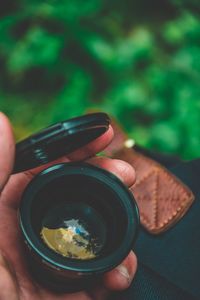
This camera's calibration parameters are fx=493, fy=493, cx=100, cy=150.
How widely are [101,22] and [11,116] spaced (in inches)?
16.9

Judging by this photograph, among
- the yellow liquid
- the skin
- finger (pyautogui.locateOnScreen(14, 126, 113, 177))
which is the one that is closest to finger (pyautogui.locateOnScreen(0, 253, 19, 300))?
the skin

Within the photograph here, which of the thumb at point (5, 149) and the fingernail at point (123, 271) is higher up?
the thumb at point (5, 149)

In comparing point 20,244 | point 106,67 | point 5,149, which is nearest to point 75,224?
point 20,244

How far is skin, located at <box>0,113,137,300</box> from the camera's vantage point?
0.67 meters

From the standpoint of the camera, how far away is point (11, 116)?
54.4 inches

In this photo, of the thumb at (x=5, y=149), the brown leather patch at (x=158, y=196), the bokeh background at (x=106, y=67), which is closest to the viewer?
the thumb at (x=5, y=149)

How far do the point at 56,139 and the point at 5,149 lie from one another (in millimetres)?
A: 83

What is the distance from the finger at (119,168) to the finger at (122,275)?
0.45 feet

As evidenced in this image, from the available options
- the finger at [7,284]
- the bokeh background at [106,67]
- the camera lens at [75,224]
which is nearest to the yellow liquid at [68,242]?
the camera lens at [75,224]

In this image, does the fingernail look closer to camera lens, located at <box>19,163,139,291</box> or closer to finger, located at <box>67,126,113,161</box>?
camera lens, located at <box>19,163,139,291</box>

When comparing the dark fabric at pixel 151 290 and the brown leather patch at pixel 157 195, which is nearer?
the dark fabric at pixel 151 290

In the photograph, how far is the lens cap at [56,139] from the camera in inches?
27.8

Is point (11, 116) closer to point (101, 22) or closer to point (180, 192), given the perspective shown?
point (101, 22)

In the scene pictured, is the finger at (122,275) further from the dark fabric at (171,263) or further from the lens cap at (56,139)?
the lens cap at (56,139)
